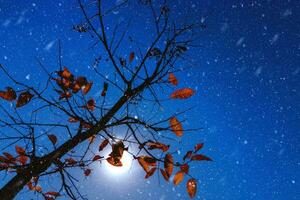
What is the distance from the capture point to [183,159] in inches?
146

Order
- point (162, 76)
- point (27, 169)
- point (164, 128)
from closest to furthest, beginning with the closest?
point (27, 169)
point (164, 128)
point (162, 76)

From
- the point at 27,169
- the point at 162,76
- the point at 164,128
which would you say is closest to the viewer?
the point at 27,169

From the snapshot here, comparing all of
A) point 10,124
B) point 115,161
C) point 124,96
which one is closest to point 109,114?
point 124,96

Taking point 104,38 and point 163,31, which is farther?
point 163,31

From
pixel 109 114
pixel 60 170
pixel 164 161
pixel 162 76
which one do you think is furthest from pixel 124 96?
pixel 60 170

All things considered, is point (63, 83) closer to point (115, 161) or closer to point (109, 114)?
point (109, 114)

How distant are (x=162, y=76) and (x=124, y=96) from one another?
638 mm

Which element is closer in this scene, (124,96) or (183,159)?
(183,159)

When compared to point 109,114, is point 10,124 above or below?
below

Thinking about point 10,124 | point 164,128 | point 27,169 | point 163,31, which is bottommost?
point 27,169

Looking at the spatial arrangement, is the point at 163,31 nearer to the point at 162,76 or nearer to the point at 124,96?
the point at 162,76

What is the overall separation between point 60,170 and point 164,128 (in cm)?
146

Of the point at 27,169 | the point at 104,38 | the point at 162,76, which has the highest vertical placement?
the point at 162,76

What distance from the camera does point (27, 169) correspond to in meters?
3.38
